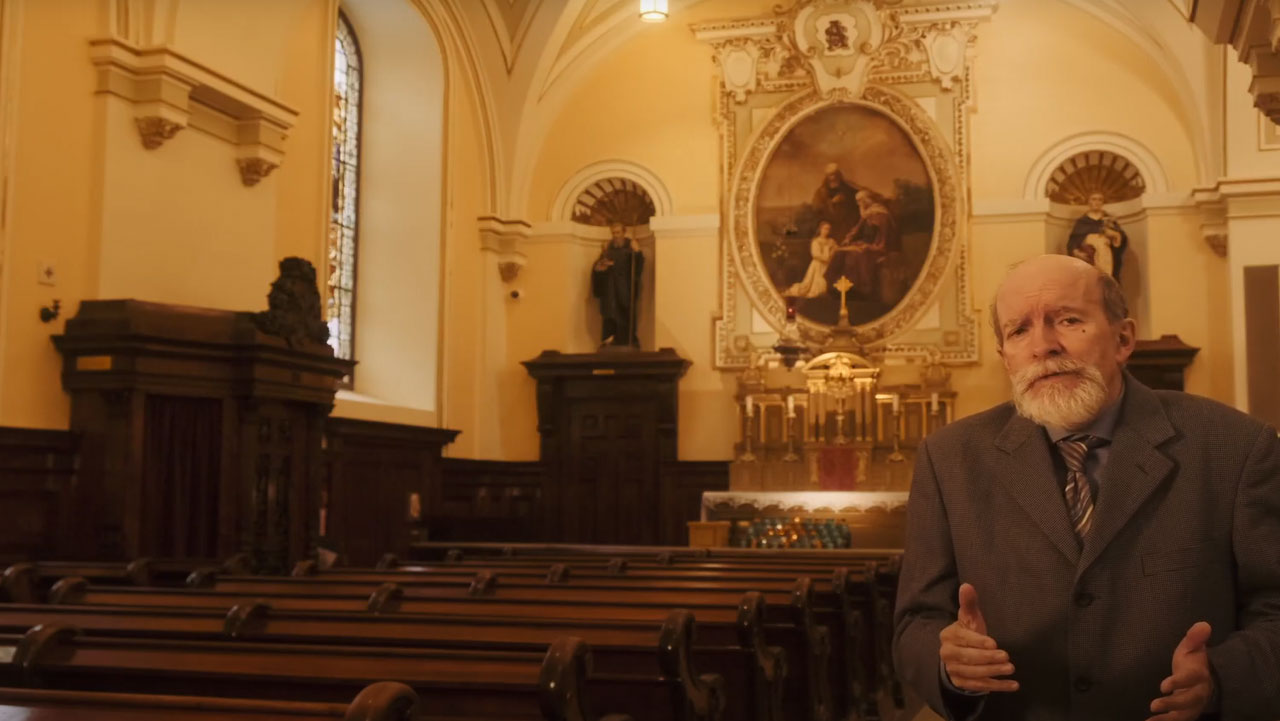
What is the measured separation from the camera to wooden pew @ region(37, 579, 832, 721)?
5102 mm

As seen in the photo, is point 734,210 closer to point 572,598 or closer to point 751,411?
point 751,411

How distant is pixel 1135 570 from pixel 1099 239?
13.6m

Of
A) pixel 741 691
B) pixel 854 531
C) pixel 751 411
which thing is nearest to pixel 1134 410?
pixel 741 691

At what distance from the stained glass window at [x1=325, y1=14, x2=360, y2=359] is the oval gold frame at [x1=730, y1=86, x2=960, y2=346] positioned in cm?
483

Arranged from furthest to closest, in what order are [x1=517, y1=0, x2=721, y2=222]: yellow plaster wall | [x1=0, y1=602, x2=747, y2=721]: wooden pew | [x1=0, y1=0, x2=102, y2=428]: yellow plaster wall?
[x1=517, y1=0, x2=721, y2=222]: yellow plaster wall, [x1=0, y1=0, x2=102, y2=428]: yellow plaster wall, [x1=0, y1=602, x2=747, y2=721]: wooden pew

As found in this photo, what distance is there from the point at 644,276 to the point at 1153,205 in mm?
6388

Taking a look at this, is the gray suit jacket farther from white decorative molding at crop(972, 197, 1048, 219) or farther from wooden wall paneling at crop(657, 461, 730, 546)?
white decorative molding at crop(972, 197, 1048, 219)

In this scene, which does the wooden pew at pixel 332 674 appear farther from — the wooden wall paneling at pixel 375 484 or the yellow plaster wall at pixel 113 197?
the wooden wall paneling at pixel 375 484

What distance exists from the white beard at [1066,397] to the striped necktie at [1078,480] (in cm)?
7

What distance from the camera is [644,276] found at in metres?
16.8

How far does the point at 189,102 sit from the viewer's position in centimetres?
1023

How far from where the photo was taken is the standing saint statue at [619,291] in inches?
642

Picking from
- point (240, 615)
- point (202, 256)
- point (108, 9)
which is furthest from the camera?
point (202, 256)

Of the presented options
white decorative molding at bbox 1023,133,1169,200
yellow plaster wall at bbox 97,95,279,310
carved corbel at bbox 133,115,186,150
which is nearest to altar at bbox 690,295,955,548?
white decorative molding at bbox 1023,133,1169,200
